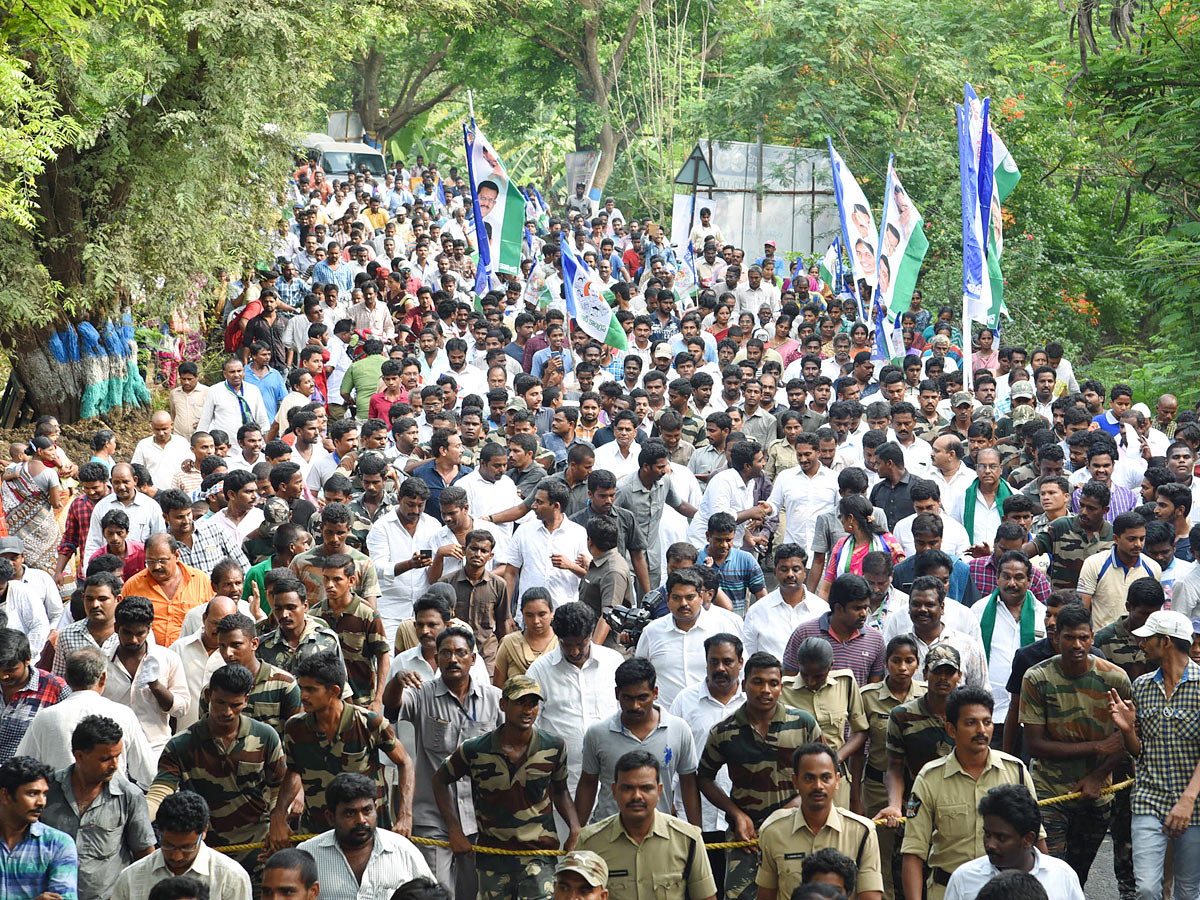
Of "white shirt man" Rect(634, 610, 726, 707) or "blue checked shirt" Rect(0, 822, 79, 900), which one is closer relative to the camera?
"blue checked shirt" Rect(0, 822, 79, 900)

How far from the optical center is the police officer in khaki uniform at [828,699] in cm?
727

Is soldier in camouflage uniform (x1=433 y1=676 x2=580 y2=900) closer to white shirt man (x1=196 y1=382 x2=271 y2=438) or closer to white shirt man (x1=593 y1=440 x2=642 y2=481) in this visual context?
white shirt man (x1=593 y1=440 x2=642 y2=481)

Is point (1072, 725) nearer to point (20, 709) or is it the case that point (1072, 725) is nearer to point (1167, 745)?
point (1167, 745)

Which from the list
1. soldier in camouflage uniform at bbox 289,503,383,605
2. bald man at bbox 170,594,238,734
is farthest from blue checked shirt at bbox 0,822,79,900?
soldier in camouflage uniform at bbox 289,503,383,605

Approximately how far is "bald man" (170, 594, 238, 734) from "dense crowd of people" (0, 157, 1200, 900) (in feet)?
0.06

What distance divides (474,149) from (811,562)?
782cm

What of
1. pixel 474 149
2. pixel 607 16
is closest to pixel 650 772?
pixel 474 149

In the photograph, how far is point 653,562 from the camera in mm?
10539

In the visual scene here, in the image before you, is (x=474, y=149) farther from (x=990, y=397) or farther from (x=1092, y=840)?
(x=1092, y=840)

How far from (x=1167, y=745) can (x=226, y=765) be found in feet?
14.8

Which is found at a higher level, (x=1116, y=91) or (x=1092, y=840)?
(x=1116, y=91)

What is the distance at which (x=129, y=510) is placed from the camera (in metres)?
10.3

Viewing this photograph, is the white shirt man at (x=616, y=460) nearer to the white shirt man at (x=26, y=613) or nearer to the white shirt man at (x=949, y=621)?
the white shirt man at (x=949, y=621)

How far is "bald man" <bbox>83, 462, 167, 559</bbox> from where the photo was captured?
10086 mm
